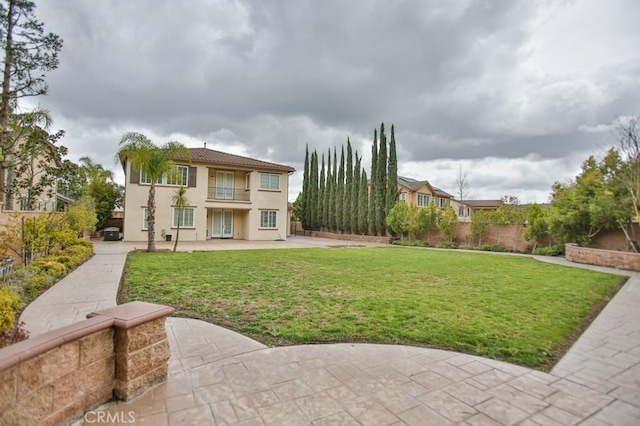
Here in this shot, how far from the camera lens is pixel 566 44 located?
418 inches

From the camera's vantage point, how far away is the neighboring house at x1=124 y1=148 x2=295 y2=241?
21.9 m

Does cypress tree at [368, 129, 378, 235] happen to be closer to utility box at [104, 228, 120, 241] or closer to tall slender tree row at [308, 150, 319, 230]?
tall slender tree row at [308, 150, 319, 230]

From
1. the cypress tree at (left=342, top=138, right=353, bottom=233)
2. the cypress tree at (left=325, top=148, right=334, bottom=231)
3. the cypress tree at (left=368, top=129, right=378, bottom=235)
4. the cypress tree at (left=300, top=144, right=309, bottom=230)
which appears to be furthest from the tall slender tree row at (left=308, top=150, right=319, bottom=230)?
the cypress tree at (left=368, top=129, right=378, bottom=235)

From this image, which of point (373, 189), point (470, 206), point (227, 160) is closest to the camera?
point (227, 160)

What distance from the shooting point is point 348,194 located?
31844 millimetres

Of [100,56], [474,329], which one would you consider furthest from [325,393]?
[100,56]

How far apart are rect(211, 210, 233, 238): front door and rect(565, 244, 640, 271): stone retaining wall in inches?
885

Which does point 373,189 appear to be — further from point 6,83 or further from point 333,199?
point 6,83

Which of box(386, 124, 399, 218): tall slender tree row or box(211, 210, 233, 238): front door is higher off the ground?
box(386, 124, 399, 218): tall slender tree row

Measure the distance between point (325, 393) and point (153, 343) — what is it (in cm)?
176

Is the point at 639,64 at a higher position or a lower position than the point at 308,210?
higher

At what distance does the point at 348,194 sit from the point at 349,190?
42cm

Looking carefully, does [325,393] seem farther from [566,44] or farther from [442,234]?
[442,234]

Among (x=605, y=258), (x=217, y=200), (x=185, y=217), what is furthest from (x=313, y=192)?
(x=605, y=258)
